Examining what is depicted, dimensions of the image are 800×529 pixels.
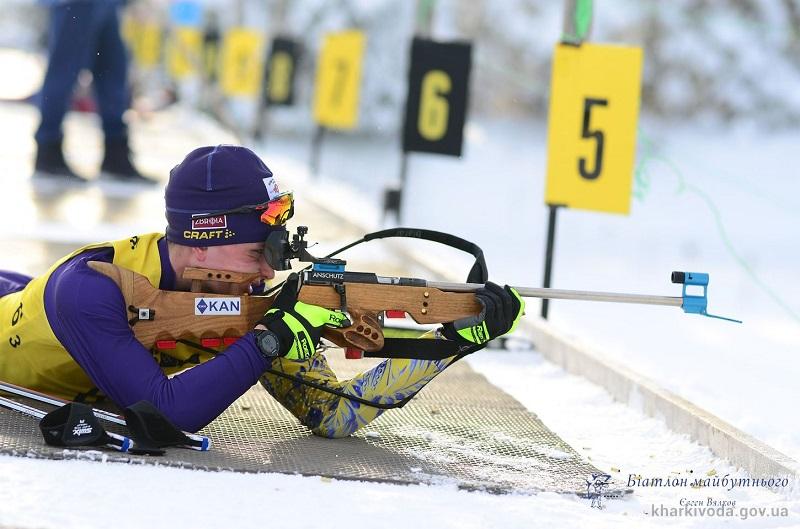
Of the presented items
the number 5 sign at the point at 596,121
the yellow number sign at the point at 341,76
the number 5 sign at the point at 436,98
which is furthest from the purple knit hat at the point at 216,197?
the yellow number sign at the point at 341,76

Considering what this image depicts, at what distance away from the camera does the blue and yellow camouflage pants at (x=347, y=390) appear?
3.46 metres

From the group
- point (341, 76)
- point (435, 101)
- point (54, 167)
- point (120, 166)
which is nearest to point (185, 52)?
point (341, 76)

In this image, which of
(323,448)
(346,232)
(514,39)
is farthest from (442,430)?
(514,39)

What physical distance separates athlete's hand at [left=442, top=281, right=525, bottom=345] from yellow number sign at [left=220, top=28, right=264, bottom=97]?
15.8m

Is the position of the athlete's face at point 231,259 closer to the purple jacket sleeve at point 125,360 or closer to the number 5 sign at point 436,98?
the purple jacket sleeve at point 125,360

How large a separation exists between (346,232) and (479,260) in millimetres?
5175

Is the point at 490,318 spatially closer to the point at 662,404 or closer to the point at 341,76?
the point at 662,404

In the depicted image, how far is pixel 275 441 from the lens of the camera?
3.42 m

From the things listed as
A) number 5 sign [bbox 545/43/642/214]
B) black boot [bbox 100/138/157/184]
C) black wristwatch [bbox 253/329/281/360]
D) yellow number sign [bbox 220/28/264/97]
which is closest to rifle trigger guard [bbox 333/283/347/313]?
black wristwatch [bbox 253/329/281/360]

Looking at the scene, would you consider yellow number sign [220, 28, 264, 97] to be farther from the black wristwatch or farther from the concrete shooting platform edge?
the black wristwatch

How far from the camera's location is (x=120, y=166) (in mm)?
10109

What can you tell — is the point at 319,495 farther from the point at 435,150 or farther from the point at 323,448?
the point at 435,150

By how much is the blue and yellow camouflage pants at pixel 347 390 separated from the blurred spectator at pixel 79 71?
6.10m

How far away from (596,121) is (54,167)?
215 inches
